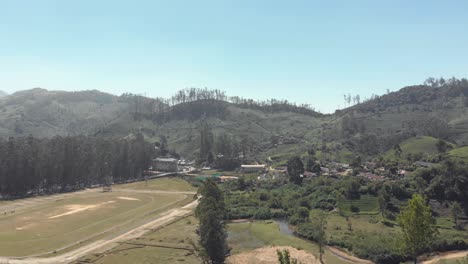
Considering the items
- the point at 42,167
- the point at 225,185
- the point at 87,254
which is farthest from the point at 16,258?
the point at 225,185

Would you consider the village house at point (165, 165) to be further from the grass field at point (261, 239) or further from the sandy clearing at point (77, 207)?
the grass field at point (261, 239)

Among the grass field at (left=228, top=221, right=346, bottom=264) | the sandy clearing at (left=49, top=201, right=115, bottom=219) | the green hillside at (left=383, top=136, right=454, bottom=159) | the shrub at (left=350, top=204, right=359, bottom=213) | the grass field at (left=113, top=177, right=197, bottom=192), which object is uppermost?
the green hillside at (left=383, top=136, right=454, bottom=159)

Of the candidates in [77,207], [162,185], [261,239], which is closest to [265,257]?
[261,239]

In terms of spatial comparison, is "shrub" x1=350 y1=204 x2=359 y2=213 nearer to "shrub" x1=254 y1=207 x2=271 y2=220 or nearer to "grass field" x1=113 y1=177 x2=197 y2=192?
"shrub" x1=254 y1=207 x2=271 y2=220

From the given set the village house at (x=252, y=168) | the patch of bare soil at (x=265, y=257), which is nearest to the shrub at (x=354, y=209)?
the patch of bare soil at (x=265, y=257)

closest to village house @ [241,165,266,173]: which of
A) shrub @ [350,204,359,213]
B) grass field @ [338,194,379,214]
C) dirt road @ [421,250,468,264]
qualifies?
grass field @ [338,194,379,214]
